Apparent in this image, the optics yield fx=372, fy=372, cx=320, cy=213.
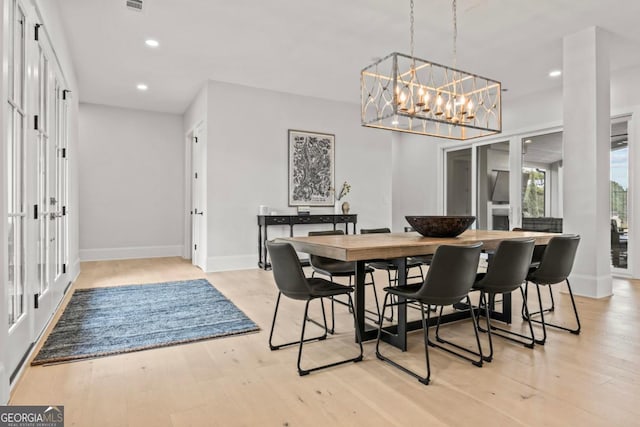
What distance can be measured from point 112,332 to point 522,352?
3006 mm

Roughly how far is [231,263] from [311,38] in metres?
3.40

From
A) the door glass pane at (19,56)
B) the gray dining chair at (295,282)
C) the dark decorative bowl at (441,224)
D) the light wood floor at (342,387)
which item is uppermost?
the door glass pane at (19,56)

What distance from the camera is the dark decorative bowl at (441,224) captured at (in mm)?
2910

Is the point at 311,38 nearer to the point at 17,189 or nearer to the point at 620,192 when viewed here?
the point at 17,189

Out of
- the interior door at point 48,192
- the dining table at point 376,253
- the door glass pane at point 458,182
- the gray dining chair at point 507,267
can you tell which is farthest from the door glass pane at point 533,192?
the interior door at point 48,192

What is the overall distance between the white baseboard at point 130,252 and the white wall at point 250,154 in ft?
7.48

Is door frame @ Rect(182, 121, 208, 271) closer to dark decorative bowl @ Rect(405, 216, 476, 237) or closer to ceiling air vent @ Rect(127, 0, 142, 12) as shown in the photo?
ceiling air vent @ Rect(127, 0, 142, 12)

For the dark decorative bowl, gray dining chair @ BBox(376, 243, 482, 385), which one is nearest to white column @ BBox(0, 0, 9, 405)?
gray dining chair @ BBox(376, 243, 482, 385)

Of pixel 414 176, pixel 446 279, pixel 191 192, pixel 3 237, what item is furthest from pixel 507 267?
pixel 414 176

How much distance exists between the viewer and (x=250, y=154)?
19.5 ft

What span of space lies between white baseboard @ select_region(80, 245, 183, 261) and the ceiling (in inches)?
115

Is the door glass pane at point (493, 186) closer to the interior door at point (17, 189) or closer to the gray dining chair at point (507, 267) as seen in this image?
the gray dining chair at point (507, 267)

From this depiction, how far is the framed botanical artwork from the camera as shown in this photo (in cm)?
630

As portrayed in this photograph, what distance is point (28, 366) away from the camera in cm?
228
